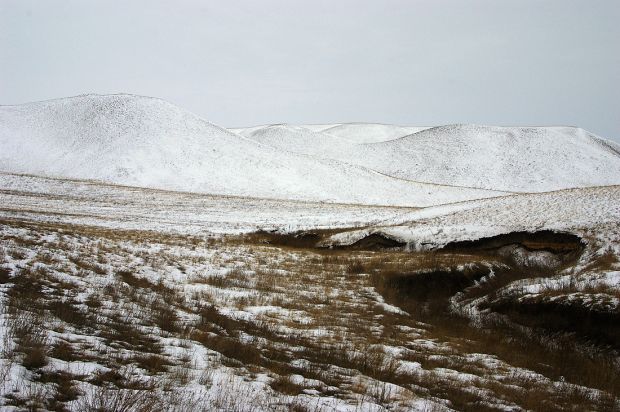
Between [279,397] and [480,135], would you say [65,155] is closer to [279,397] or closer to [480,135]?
[279,397]

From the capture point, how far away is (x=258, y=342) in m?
7.66

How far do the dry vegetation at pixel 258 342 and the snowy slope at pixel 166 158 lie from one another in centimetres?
4718

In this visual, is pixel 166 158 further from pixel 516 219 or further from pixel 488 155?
pixel 488 155

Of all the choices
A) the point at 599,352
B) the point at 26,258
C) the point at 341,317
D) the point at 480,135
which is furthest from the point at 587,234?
the point at 480,135

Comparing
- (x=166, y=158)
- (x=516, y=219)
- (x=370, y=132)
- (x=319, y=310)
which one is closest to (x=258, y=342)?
(x=319, y=310)

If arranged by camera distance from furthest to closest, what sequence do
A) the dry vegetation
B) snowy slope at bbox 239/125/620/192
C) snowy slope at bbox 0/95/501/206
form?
snowy slope at bbox 239/125/620/192
snowy slope at bbox 0/95/501/206
the dry vegetation

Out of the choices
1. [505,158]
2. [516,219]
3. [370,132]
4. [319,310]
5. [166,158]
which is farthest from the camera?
[370,132]

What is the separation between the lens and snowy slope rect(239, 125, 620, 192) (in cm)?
9288

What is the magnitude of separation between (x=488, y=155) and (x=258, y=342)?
4149 inches

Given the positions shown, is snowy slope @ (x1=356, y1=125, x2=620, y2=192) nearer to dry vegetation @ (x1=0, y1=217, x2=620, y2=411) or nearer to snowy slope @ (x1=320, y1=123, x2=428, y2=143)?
snowy slope @ (x1=320, y1=123, x2=428, y2=143)

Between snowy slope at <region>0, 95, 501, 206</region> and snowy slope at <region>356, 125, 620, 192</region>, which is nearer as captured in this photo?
snowy slope at <region>0, 95, 501, 206</region>

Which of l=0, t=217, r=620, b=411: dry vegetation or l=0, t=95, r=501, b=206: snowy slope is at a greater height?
l=0, t=95, r=501, b=206: snowy slope

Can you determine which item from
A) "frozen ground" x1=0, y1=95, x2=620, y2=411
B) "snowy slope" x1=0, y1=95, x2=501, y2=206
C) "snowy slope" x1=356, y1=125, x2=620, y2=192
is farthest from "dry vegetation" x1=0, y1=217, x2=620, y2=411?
"snowy slope" x1=356, y1=125, x2=620, y2=192

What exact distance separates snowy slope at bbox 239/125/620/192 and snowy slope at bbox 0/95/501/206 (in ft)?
67.3
